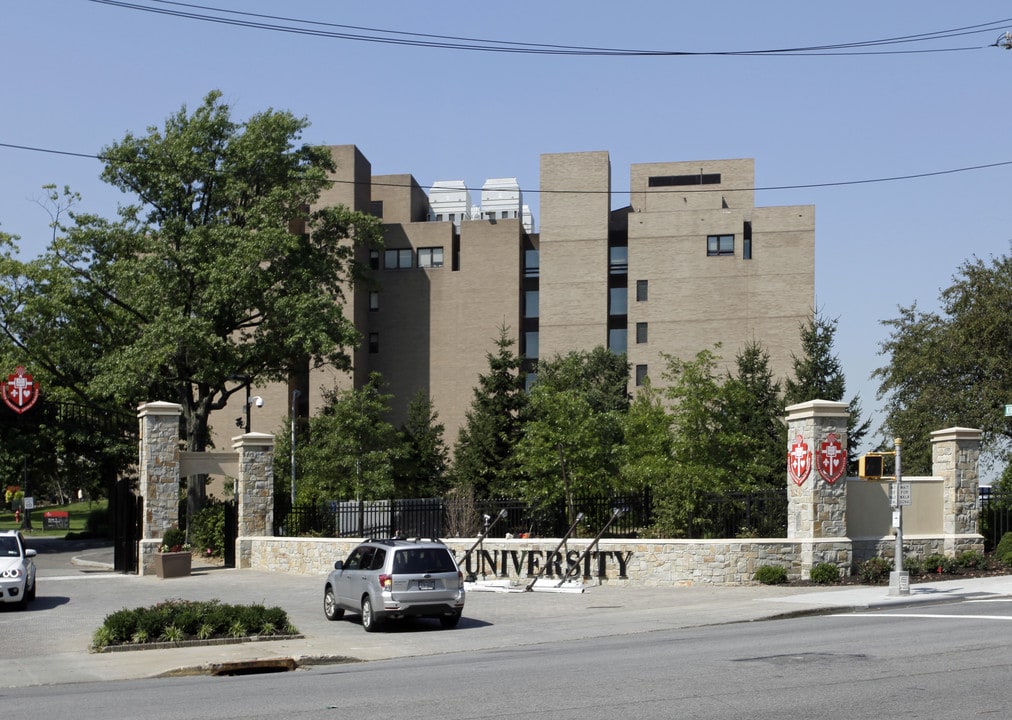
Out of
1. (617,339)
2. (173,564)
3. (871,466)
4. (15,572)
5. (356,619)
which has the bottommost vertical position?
(173,564)

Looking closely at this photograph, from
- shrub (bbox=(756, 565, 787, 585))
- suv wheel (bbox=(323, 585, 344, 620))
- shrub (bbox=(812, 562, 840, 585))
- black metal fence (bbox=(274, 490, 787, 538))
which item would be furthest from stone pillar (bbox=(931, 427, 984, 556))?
suv wheel (bbox=(323, 585, 344, 620))

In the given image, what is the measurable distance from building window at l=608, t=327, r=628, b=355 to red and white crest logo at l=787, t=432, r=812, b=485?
51.1 metres

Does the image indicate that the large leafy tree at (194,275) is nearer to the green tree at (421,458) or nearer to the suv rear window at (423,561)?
the green tree at (421,458)

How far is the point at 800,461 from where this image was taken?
2670 centimetres

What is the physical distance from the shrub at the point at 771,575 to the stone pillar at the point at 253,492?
1546 centimetres

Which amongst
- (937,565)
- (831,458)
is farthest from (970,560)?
(831,458)

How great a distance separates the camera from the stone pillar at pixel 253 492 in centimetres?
3428

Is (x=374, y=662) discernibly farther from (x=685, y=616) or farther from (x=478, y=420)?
(x=478, y=420)

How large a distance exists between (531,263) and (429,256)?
728 cm

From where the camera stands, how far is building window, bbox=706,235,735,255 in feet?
249

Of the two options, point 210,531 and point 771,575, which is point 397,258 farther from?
point 771,575

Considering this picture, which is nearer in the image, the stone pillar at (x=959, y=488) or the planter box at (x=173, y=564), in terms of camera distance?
the stone pillar at (x=959, y=488)

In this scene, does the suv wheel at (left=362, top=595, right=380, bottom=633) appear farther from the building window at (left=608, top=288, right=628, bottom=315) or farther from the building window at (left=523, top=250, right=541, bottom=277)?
the building window at (left=523, top=250, right=541, bottom=277)

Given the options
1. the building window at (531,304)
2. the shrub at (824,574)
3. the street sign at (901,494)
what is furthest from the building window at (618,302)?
→ the street sign at (901,494)
